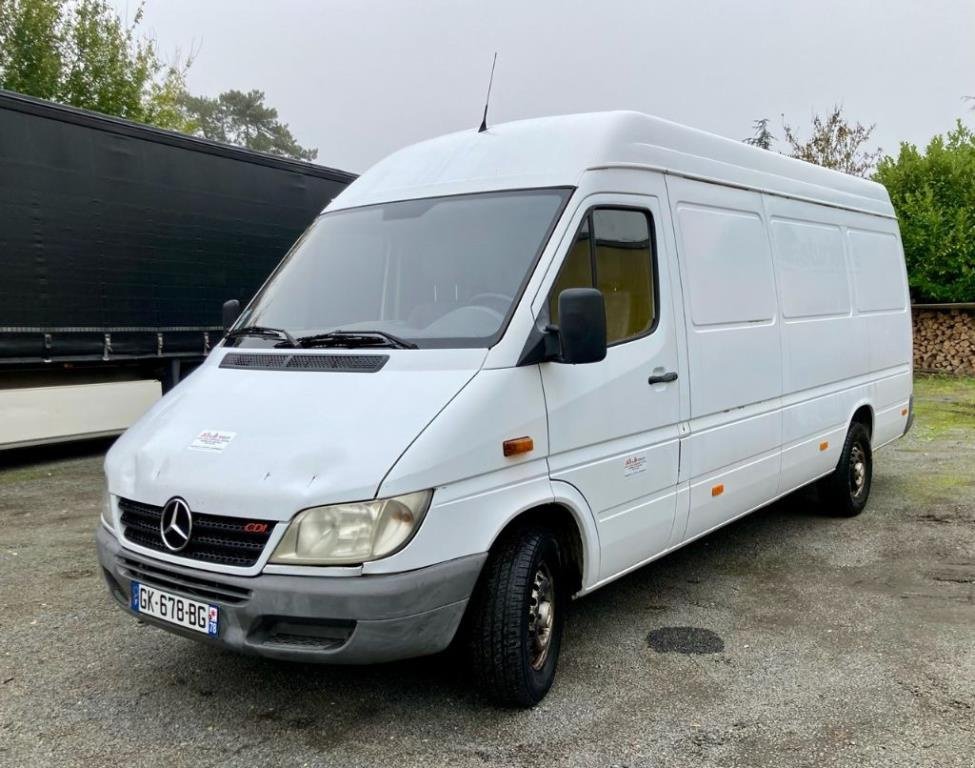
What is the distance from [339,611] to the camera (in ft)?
10.6

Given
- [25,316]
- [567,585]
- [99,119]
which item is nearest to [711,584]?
[567,585]

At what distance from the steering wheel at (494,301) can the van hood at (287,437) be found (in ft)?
0.87

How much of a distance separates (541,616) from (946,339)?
1649 centimetres

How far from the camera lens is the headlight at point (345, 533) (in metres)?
3.24

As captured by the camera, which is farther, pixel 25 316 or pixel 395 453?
pixel 25 316

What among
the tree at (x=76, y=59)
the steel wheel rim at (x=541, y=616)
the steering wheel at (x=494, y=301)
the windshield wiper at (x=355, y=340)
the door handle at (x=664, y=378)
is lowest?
the steel wheel rim at (x=541, y=616)

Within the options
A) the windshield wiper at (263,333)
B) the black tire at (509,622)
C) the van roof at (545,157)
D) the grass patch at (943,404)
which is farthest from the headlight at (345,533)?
the grass patch at (943,404)

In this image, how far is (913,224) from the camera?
55.8ft

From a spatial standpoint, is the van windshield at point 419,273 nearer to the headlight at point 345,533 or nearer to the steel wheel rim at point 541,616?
the headlight at point 345,533

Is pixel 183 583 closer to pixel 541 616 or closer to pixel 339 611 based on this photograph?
pixel 339 611

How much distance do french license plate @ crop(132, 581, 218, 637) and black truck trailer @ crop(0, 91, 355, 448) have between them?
591cm

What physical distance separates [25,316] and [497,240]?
20.9 ft

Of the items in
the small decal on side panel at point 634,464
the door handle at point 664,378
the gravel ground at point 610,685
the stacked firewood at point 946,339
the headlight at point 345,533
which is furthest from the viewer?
the stacked firewood at point 946,339

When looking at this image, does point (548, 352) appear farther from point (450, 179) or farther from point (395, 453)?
point (450, 179)
